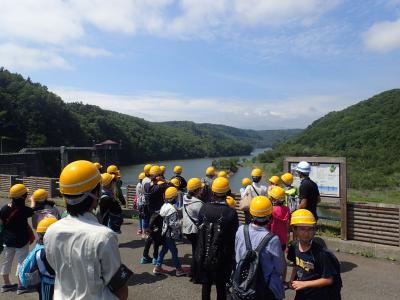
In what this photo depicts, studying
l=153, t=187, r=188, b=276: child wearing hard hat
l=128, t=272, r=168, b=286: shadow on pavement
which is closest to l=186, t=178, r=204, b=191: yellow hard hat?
l=153, t=187, r=188, b=276: child wearing hard hat

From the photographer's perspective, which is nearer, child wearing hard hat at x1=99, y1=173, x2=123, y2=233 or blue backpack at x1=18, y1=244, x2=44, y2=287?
blue backpack at x1=18, y1=244, x2=44, y2=287

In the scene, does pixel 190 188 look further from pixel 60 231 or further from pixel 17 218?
pixel 60 231

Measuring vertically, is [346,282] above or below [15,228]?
below

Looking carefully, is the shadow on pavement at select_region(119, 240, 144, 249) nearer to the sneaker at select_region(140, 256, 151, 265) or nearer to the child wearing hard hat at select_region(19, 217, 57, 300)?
the sneaker at select_region(140, 256, 151, 265)

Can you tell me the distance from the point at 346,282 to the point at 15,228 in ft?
16.9

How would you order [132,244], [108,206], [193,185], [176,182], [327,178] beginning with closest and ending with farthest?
1. [193,185]
2. [108,206]
3. [176,182]
4. [327,178]
5. [132,244]

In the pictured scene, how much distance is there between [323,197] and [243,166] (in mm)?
75687

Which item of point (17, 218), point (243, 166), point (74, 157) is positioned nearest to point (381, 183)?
point (243, 166)

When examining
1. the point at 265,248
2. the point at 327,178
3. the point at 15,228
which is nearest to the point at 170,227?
the point at 15,228

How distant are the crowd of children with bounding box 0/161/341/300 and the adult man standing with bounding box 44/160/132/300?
0.11ft

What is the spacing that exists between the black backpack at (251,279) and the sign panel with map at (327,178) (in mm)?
5120

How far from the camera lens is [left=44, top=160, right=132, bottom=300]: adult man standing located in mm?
2156

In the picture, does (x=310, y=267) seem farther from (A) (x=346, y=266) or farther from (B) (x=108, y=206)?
(B) (x=108, y=206)

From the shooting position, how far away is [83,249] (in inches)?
85.3
